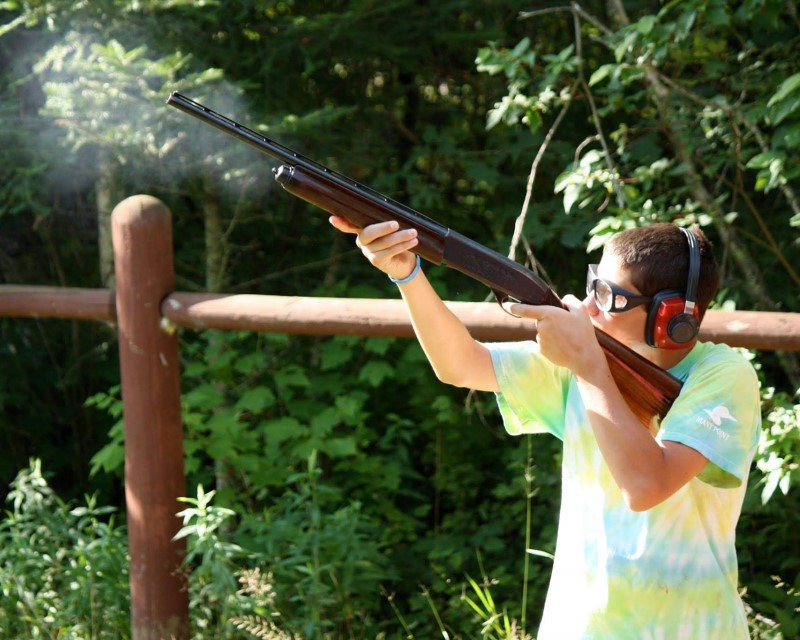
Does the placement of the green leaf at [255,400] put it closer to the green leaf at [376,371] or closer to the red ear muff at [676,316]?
the green leaf at [376,371]

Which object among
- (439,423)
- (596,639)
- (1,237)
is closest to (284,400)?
(439,423)

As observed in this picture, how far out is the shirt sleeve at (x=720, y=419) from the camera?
173 cm

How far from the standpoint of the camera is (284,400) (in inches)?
205

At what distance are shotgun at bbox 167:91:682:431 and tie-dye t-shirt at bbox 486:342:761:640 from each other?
122 mm

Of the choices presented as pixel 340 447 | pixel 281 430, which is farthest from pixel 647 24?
pixel 281 430

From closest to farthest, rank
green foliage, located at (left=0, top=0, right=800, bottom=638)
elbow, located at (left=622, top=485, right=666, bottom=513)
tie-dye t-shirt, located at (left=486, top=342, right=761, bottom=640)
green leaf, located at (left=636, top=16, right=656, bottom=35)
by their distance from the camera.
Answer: elbow, located at (left=622, top=485, right=666, bottom=513) < tie-dye t-shirt, located at (left=486, top=342, right=761, bottom=640) < green leaf, located at (left=636, top=16, right=656, bottom=35) < green foliage, located at (left=0, top=0, right=800, bottom=638)

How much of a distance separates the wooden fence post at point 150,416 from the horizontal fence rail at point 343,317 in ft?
0.33

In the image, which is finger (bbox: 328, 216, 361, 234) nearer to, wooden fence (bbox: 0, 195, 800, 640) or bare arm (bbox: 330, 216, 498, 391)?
bare arm (bbox: 330, 216, 498, 391)

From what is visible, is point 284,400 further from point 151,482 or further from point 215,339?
point 151,482

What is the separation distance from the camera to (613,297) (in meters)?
1.85

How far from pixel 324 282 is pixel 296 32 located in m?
1.51

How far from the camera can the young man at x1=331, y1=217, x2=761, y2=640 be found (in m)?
1.73

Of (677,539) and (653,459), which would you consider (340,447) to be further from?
(653,459)

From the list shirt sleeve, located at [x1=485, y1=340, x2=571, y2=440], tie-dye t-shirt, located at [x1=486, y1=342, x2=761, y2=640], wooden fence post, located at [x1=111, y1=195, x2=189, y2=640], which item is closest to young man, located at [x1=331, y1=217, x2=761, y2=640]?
tie-dye t-shirt, located at [x1=486, y1=342, x2=761, y2=640]
